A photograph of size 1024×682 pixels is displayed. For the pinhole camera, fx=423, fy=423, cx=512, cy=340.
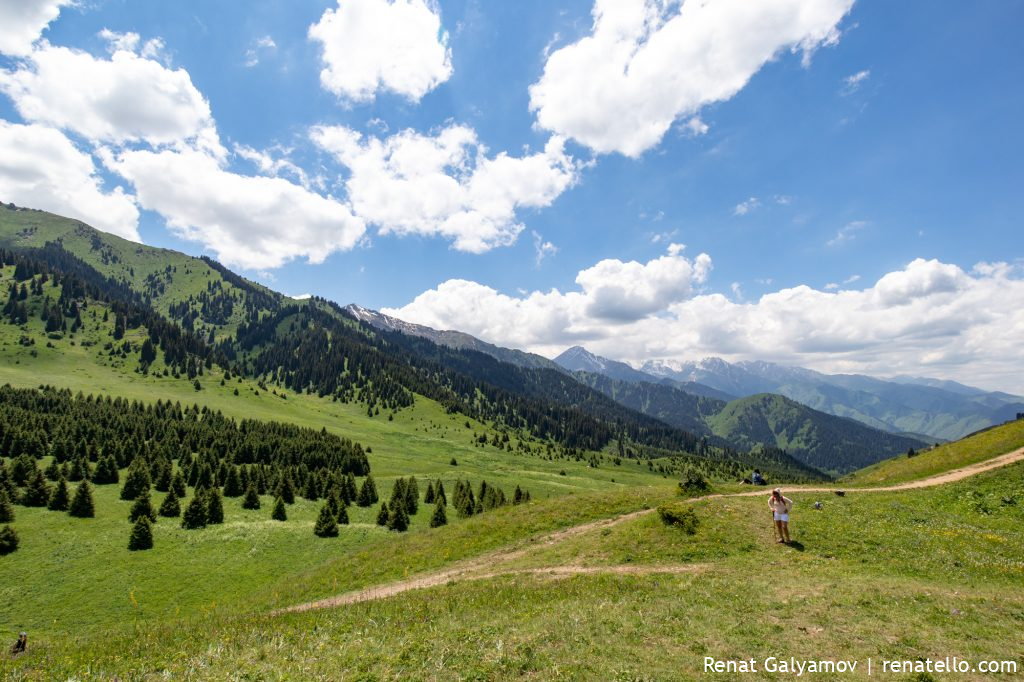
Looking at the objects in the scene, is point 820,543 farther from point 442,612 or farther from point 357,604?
point 357,604

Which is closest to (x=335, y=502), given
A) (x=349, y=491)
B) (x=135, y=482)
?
(x=349, y=491)

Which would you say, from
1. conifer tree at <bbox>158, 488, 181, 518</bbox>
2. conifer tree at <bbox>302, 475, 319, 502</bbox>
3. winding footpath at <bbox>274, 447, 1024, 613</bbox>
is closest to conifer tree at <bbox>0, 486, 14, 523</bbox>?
conifer tree at <bbox>158, 488, 181, 518</bbox>

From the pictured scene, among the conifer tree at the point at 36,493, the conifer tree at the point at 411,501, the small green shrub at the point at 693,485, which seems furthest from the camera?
the conifer tree at the point at 411,501

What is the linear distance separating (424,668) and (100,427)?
122635mm

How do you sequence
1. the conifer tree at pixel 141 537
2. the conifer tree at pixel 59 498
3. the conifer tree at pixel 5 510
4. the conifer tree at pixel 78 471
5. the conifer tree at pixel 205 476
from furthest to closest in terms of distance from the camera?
the conifer tree at pixel 205 476, the conifer tree at pixel 78 471, the conifer tree at pixel 59 498, the conifer tree at pixel 5 510, the conifer tree at pixel 141 537

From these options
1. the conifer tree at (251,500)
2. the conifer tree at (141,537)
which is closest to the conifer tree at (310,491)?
the conifer tree at (251,500)

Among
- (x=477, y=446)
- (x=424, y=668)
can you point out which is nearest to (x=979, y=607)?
(x=424, y=668)

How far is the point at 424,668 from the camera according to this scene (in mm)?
13094

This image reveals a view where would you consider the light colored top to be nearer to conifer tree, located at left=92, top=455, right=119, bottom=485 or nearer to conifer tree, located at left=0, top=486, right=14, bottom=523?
conifer tree, located at left=0, top=486, right=14, bottom=523

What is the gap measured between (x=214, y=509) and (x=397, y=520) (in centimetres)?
Result: 2219

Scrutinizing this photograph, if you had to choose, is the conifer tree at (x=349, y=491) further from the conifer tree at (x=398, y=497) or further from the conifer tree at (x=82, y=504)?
the conifer tree at (x=82, y=504)

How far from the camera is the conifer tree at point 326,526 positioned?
51.0 metres

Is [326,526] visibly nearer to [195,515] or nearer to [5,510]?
[195,515]

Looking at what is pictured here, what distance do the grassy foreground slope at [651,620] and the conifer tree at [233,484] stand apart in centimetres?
5768
